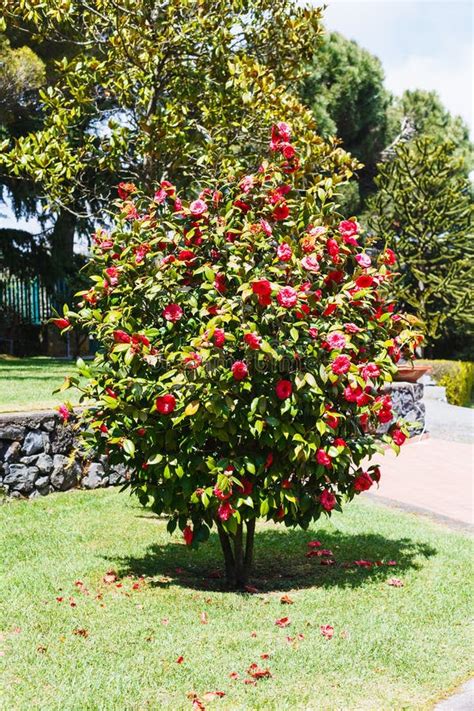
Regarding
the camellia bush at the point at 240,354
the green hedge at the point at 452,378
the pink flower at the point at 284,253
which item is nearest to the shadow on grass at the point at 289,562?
the camellia bush at the point at 240,354

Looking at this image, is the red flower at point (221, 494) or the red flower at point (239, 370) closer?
the red flower at point (239, 370)

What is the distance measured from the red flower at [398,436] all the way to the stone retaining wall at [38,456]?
130 inches

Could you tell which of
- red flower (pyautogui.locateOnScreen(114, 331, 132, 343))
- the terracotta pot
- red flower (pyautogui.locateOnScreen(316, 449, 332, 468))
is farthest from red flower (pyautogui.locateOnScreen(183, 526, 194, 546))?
the terracotta pot

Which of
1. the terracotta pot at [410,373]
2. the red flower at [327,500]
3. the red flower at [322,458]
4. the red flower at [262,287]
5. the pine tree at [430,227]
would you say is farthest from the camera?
the pine tree at [430,227]

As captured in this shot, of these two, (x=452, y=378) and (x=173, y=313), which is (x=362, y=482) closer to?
(x=173, y=313)

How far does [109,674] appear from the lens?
379 centimetres

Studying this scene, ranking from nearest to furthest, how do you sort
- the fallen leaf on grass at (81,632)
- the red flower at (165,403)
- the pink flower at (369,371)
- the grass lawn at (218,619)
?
the grass lawn at (218,619) < the fallen leaf on grass at (81,632) < the red flower at (165,403) < the pink flower at (369,371)

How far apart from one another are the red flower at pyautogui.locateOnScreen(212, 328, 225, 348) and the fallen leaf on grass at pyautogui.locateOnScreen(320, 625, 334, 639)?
1.74m

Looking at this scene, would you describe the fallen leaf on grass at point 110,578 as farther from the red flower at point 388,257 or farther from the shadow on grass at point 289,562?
the red flower at point 388,257

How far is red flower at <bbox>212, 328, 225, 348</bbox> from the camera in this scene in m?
4.50

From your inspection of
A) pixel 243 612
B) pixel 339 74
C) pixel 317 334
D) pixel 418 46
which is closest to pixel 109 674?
pixel 243 612

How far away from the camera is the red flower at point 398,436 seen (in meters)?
5.34

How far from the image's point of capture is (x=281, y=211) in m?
5.11

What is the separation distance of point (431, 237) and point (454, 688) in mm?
20017
